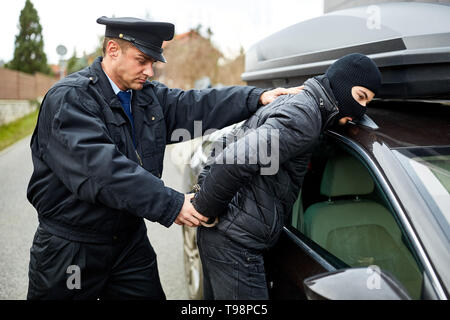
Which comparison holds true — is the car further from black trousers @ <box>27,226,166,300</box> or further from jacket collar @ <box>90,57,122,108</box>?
jacket collar @ <box>90,57,122,108</box>

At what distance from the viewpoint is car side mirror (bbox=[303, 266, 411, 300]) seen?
49.3 inches

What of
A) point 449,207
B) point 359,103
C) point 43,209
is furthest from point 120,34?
point 449,207

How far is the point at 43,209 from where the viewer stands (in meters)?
2.02

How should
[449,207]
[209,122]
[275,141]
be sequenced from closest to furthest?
[449,207] → [275,141] → [209,122]

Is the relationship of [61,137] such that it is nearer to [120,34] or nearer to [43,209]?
[43,209]

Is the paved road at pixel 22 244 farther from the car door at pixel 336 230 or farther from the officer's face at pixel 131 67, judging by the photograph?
the officer's face at pixel 131 67

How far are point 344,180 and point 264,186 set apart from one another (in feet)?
2.36

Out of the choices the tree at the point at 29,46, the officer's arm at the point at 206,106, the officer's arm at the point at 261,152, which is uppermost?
the tree at the point at 29,46

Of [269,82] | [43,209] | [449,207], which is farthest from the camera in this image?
[269,82]

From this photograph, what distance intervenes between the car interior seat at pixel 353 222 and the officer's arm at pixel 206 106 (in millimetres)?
575

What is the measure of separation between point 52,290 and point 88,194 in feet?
1.88

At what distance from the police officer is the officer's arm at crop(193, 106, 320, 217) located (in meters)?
0.22

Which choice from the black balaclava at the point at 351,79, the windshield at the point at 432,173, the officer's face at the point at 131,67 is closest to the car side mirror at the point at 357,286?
the windshield at the point at 432,173

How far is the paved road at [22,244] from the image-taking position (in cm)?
358
